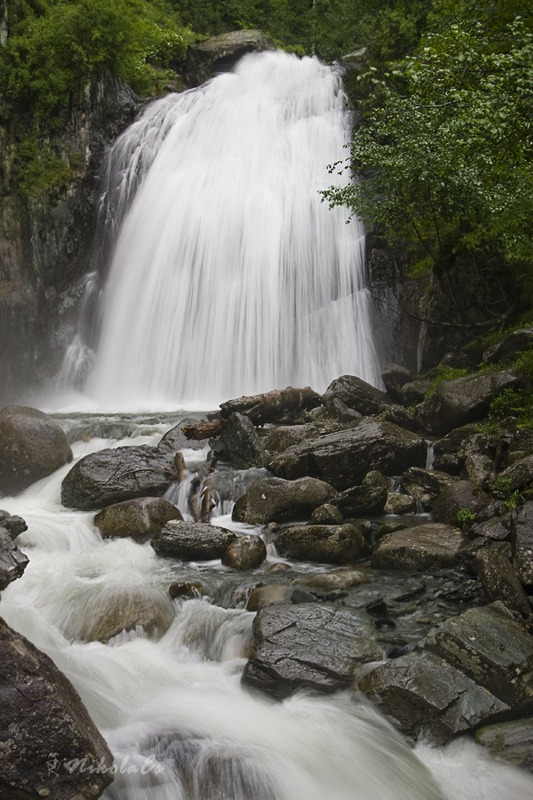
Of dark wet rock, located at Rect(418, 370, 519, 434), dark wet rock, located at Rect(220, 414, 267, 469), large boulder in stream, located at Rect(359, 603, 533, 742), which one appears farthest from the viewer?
dark wet rock, located at Rect(220, 414, 267, 469)

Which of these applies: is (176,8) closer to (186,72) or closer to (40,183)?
(186,72)

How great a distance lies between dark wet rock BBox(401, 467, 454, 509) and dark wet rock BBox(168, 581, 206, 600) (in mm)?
3711

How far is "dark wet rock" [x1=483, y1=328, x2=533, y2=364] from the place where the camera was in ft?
37.3

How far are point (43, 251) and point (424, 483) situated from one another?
16.6 metres

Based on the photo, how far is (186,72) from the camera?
91.8ft

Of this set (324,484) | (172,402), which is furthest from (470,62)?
(172,402)

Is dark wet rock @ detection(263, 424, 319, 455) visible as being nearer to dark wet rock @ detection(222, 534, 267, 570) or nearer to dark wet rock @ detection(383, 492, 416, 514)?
dark wet rock @ detection(383, 492, 416, 514)

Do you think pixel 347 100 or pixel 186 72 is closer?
pixel 347 100

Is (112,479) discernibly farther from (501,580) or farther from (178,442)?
(501,580)

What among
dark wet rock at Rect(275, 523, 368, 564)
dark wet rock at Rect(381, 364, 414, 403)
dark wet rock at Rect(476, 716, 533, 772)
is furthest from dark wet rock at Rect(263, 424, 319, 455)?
dark wet rock at Rect(476, 716, 533, 772)

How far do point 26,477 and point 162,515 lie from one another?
3.64 metres

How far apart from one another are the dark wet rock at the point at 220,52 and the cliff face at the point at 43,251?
6786mm

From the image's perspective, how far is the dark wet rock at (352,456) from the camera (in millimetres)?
9578

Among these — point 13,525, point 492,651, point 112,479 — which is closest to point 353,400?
point 112,479
